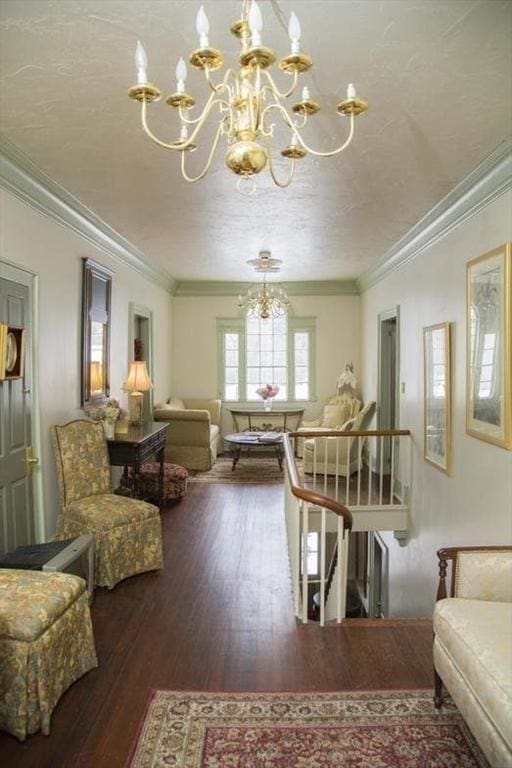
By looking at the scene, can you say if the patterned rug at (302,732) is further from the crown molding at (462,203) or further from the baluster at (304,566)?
the crown molding at (462,203)

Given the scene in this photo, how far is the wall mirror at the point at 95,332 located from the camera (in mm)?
4469

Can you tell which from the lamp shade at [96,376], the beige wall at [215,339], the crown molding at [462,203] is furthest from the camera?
the beige wall at [215,339]

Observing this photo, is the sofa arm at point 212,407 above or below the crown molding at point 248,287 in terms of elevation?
below

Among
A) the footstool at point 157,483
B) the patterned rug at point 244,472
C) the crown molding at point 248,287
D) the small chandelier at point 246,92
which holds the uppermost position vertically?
the crown molding at point 248,287

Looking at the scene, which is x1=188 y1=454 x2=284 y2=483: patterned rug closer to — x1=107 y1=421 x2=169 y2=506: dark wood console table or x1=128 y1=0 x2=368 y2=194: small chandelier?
x1=107 y1=421 x2=169 y2=506: dark wood console table

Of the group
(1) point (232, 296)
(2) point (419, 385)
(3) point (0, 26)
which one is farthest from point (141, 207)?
(1) point (232, 296)

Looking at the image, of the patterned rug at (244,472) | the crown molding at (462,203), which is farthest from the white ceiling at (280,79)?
the patterned rug at (244,472)

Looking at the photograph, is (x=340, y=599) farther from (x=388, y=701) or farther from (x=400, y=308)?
(x=400, y=308)

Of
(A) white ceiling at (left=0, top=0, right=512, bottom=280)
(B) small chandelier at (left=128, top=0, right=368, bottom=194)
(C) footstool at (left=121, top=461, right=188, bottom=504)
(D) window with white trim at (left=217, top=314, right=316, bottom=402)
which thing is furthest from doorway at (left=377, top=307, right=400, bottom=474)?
(B) small chandelier at (left=128, top=0, right=368, bottom=194)

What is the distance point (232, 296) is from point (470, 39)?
266 inches

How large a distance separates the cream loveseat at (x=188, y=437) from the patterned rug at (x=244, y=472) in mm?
203

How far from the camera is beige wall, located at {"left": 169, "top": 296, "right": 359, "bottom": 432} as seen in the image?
8539 millimetres

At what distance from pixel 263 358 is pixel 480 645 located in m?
7.05

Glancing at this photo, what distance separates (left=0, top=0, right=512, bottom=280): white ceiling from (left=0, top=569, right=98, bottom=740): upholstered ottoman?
221 cm
